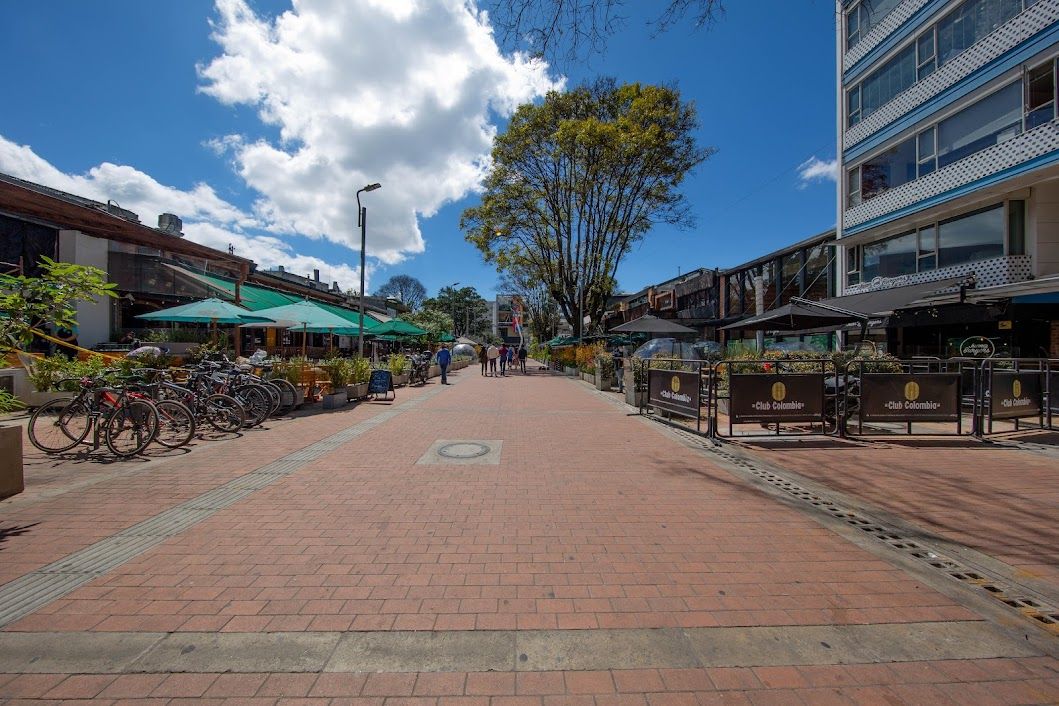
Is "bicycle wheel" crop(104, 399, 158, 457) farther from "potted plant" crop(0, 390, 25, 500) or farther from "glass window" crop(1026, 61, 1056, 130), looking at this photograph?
"glass window" crop(1026, 61, 1056, 130)

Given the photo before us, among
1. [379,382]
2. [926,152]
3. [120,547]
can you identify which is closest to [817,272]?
[926,152]

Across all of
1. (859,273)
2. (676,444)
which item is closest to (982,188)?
(859,273)

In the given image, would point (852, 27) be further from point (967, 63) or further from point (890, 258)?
point (890, 258)

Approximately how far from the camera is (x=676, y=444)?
7539mm

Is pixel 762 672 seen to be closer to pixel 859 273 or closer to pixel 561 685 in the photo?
pixel 561 685

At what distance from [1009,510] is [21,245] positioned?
2211 cm

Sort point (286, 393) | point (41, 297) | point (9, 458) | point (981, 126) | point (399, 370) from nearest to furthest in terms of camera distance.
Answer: point (41, 297)
point (9, 458)
point (286, 393)
point (981, 126)
point (399, 370)

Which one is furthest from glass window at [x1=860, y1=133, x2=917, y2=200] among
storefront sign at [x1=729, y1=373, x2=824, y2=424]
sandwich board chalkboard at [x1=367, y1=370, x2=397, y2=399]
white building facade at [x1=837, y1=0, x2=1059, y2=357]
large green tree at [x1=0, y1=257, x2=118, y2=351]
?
large green tree at [x1=0, y1=257, x2=118, y2=351]

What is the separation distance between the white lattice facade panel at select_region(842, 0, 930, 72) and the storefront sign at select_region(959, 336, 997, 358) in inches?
446

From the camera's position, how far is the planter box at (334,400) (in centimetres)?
1106

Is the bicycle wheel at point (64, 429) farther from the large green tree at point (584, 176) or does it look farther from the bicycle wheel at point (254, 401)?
the large green tree at point (584, 176)

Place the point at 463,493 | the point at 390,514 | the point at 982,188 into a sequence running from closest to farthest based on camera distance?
1. the point at 390,514
2. the point at 463,493
3. the point at 982,188

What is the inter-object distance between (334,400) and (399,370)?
20.1ft

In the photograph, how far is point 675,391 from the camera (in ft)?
29.2
